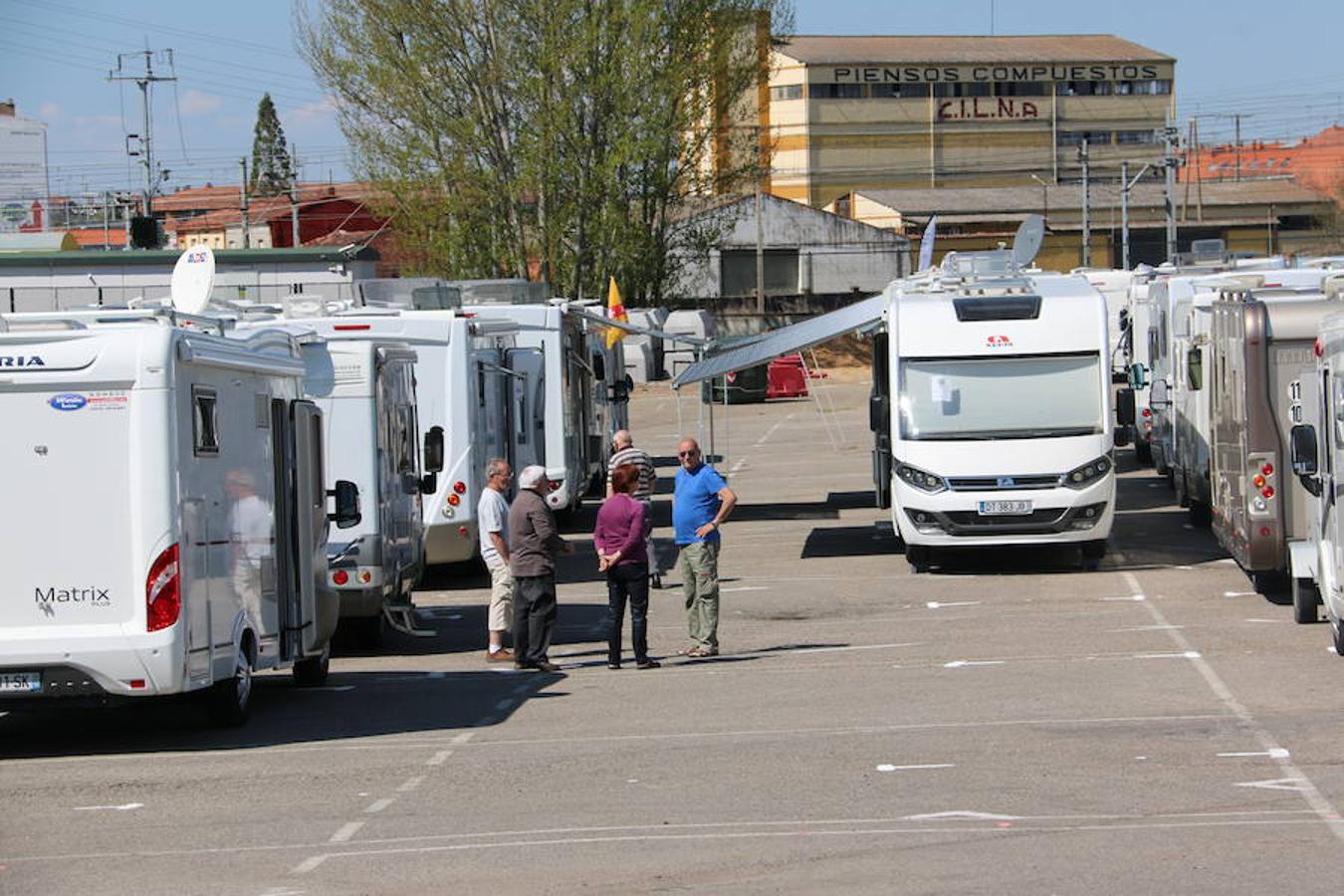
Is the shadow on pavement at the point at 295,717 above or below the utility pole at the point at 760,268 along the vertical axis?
below

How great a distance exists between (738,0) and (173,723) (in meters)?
43.7

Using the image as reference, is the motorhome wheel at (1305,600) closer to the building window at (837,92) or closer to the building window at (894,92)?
the building window at (837,92)

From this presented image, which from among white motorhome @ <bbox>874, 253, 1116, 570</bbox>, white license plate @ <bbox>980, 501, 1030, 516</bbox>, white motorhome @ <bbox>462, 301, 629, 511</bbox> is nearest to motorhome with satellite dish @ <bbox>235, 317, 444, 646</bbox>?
white motorhome @ <bbox>874, 253, 1116, 570</bbox>

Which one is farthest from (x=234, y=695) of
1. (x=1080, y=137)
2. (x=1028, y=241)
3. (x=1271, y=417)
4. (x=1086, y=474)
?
(x=1080, y=137)

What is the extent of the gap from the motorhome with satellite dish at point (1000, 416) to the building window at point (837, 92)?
96.4 m

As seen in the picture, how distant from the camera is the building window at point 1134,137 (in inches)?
4843

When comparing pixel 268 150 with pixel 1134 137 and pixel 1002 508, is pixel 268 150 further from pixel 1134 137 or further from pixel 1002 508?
pixel 1002 508

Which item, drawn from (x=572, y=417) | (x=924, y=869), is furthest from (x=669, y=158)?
(x=924, y=869)

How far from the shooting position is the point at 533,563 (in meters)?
16.2

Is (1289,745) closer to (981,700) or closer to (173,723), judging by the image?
(981,700)

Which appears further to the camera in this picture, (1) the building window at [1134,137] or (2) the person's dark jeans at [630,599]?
(1) the building window at [1134,137]

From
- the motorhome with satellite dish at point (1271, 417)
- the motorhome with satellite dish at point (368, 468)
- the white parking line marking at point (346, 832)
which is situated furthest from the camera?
the motorhome with satellite dish at point (1271, 417)

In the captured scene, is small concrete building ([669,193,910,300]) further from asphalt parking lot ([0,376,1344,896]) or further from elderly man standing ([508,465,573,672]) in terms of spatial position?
elderly man standing ([508,465,573,672])

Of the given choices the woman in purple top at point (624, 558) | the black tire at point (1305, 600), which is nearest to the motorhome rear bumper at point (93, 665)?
the woman in purple top at point (624, 558)
